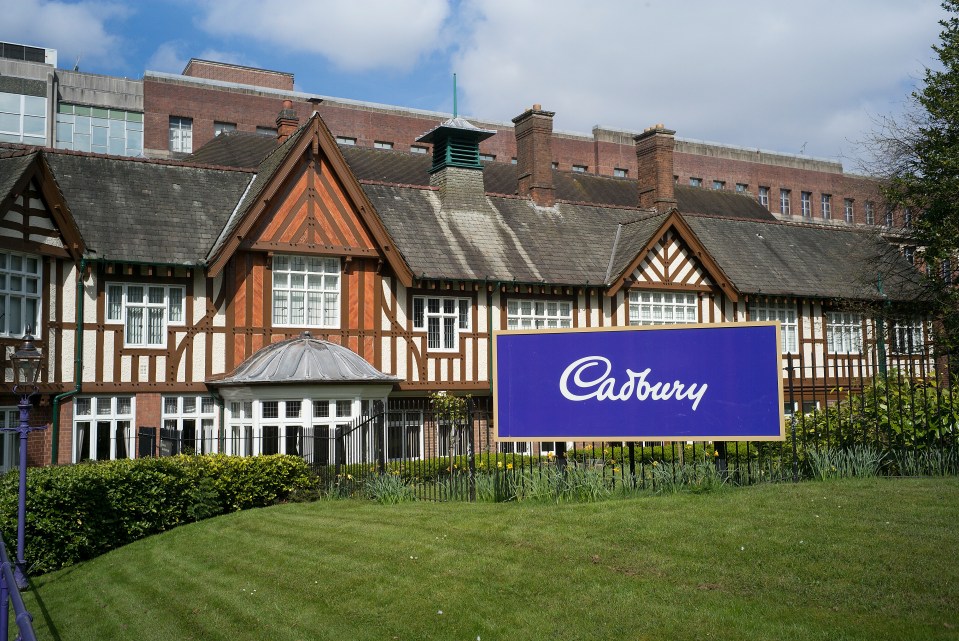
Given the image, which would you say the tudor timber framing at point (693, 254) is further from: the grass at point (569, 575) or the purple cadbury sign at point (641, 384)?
the grass at point (569, 575)

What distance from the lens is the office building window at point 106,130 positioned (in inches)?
2059

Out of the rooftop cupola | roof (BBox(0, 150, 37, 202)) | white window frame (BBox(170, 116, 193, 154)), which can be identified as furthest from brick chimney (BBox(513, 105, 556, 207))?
white window frame (BBox(170, 116, 193, 154))

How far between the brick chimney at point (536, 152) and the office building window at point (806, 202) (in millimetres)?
40555

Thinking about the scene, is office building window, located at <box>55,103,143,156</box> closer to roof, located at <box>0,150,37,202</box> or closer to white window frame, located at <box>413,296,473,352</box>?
white window frame, located at <box>413,296,473,352</box>

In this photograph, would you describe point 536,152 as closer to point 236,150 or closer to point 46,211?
point 236,150

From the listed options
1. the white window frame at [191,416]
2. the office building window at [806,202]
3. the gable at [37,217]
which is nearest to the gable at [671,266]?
the white window frame at [191,416]

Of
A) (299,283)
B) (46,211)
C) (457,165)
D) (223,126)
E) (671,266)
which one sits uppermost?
(223,126)

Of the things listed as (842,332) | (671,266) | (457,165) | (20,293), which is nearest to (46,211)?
(20,293)

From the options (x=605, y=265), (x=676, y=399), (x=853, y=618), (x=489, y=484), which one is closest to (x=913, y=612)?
(x=853, y=618)

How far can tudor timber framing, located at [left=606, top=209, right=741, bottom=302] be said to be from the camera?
28.0 m

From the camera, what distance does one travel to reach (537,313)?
90.7 ft

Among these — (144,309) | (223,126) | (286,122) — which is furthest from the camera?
(223,126)

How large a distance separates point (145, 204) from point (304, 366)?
602 centimetres

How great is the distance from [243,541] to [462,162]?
57.6 ft
